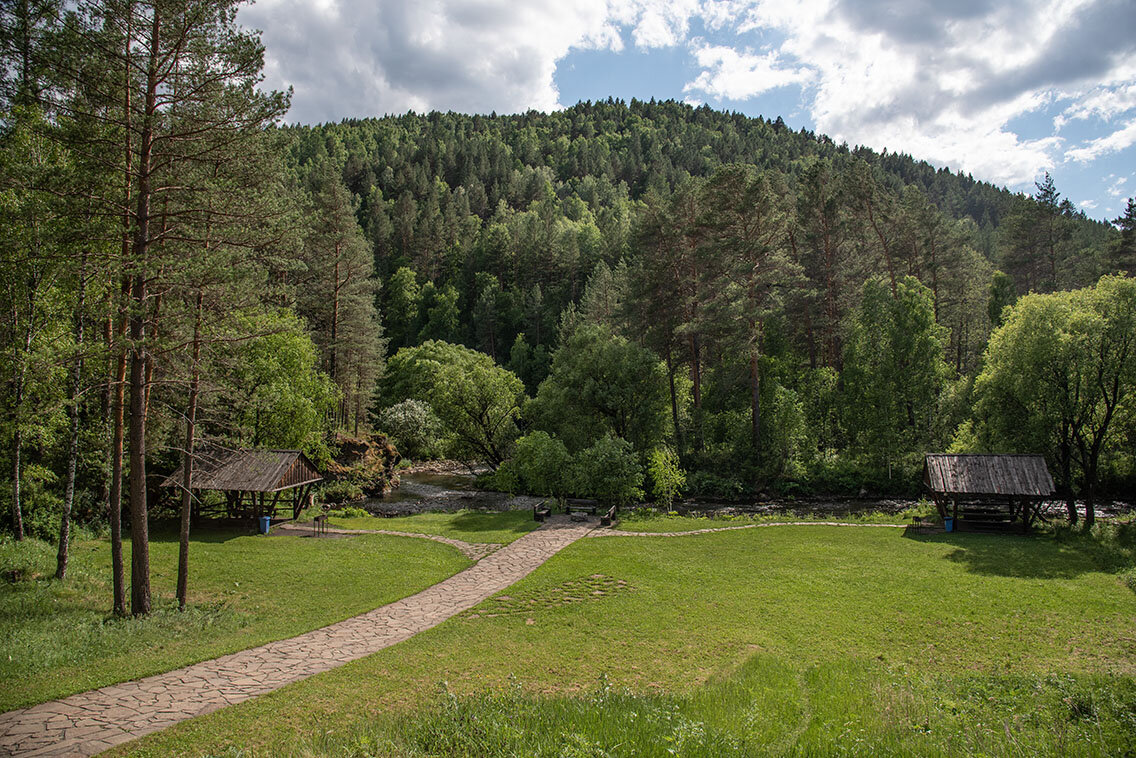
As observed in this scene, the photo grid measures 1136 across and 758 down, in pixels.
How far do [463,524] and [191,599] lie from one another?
1310 centimetres

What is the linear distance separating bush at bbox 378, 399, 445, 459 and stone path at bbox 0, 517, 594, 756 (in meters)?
36.0

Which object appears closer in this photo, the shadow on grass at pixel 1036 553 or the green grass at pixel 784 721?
the green grass at pixel 784 721

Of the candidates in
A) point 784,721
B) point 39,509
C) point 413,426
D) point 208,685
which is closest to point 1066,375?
point 784,721

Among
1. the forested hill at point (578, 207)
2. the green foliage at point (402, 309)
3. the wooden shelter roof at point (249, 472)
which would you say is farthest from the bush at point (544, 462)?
the green foliage at point (402, 309)

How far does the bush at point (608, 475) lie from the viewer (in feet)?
106

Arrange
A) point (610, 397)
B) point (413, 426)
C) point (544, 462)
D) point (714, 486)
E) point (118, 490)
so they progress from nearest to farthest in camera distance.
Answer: point (118, 490), point (544, 462), point (610, 397), point (714, 486), point (413, 426)

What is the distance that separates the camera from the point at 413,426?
53.2 m

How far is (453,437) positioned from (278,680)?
32.7m

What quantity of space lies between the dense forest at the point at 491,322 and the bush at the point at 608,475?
0.16 meters

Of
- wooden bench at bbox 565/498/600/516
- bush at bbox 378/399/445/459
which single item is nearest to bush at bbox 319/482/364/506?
bush at bbox 378/399/445/459

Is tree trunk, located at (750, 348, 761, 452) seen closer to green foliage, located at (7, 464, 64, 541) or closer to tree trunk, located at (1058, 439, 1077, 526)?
tree trunk, located at (1058, 439, 1077, 526)

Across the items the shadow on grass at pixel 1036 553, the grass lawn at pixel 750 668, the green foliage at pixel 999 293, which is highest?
the green foliage at pixel 999 293

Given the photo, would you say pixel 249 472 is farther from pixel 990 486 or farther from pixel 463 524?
pixel 990 486

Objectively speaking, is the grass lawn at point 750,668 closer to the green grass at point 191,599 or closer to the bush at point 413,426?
the green grass at point 191,599
